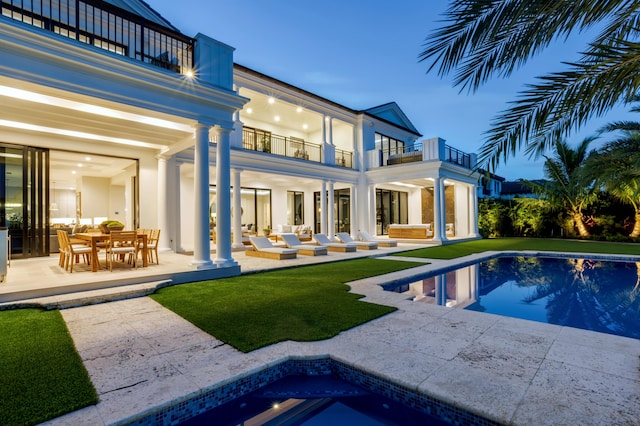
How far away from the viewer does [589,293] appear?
6.85 meters

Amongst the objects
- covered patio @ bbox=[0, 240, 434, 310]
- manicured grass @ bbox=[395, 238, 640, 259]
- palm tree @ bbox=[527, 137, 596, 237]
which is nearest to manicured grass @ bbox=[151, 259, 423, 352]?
covered patio @ bbox=[0, 240, 434, 310]

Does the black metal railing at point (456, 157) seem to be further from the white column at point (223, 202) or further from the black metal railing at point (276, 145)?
the white column at point (223, 202)

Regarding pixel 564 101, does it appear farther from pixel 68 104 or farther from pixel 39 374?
pixel 68 104

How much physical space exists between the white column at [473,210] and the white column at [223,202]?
51.8 ft

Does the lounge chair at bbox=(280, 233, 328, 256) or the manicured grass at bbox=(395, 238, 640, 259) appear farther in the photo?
the manicured grass at bbox=(395, 238, 640, 259)

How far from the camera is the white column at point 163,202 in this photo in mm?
10492

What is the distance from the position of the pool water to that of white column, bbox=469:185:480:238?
1819 cm

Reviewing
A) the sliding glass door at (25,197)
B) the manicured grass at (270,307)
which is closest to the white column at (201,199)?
the manicured grass at (270,307)

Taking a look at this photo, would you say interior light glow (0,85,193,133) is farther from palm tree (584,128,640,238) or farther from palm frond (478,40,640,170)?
palm tree (584,128,640,238)

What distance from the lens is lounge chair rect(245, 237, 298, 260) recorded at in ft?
34.5

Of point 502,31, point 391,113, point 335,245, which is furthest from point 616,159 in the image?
point 391,113

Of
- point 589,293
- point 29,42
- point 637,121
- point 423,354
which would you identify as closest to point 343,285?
point 423,354

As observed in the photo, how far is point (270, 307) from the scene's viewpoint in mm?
5074

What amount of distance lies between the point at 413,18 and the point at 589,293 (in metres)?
6.86
